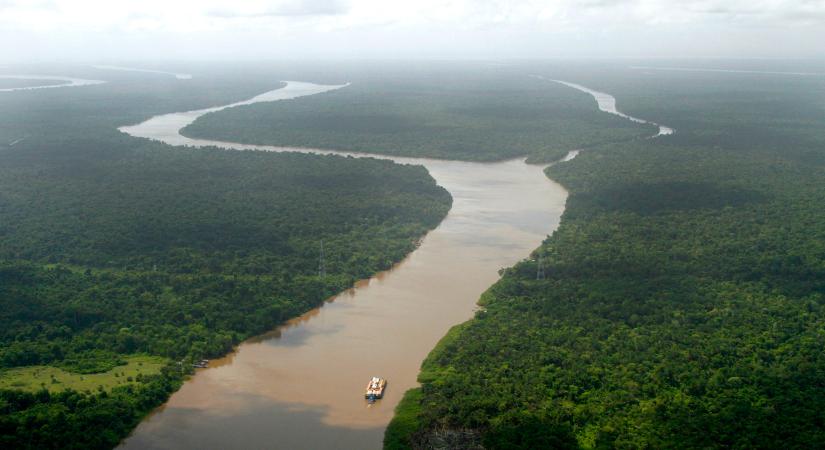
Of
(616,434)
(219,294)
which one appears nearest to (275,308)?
(219,294)

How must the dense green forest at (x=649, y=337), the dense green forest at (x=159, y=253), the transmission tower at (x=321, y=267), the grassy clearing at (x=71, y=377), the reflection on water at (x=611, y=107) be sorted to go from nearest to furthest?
the dense green forest at (x=649, y=337)
the grassy clearing at (x=71, y=377)
the dense green forest at (x=159, y=253)
the transmission tower at (x=321, y=267)
the reflection on water at (x=611, y=107)

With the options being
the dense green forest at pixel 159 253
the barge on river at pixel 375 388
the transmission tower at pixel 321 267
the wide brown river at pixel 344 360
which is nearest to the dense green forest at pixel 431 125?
the dense green forest at pixel 159 253

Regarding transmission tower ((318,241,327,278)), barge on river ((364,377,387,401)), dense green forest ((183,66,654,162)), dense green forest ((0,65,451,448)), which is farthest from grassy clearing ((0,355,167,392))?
dense green forest ((183,66,654,162))

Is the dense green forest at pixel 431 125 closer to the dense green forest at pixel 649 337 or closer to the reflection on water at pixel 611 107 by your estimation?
the reflection on water at pixel 611 107

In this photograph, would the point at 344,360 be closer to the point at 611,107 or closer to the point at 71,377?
the point at 71,377

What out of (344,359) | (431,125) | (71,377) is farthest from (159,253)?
(431,125)

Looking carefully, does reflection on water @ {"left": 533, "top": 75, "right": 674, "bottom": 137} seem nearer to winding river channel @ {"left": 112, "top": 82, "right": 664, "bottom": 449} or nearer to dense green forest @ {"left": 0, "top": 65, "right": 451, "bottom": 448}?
dense green forest @ {"left": 0, "top": 65, "right": 451, "bottom": 448}

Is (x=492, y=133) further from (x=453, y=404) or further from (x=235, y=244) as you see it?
(x=453, y=404)
